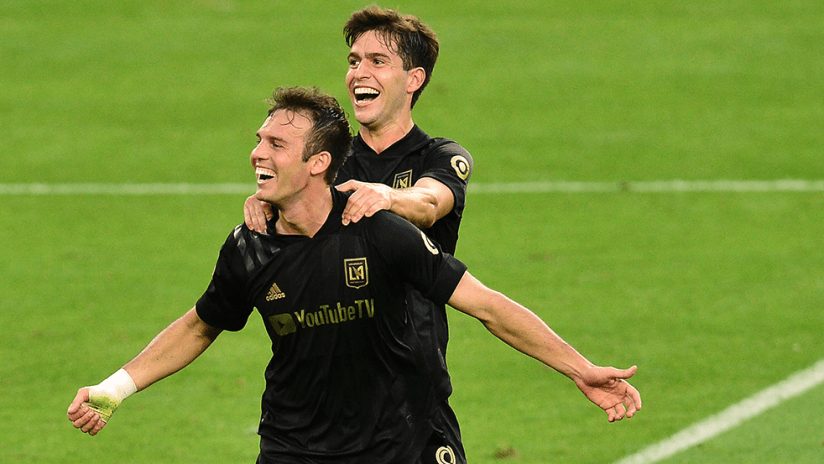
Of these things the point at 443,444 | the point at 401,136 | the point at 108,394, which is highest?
the point at 401,136

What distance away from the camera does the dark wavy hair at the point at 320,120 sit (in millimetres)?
5207

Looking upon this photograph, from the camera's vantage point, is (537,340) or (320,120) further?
(320,120)

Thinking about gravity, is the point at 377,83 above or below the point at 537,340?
above

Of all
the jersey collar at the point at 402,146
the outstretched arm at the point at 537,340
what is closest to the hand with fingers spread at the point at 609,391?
the outstretched arm at the point at 537,340

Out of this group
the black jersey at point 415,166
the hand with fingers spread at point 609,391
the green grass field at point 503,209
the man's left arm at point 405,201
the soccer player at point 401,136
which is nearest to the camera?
the hand with fingers spread at point 609,391

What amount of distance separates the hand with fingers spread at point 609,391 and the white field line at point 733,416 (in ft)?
9.26

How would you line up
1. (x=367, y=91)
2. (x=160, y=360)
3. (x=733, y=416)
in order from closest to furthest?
(x=160, y=360) < (x=367, y=91) < (x=733, y=416)

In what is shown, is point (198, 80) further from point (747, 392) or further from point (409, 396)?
point (409, 396)

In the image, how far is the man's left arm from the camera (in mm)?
5137

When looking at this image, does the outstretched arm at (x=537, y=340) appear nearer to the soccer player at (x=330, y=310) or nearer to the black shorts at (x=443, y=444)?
the soccer player at (x=330, y=310)

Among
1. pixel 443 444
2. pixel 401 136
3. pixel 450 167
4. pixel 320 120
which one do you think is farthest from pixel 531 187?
pixel 320 120

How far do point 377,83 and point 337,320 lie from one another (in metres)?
1.48

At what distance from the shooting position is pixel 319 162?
17.1 ft

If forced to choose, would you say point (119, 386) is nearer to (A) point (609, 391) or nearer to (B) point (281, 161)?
(B) point (281, 161)
